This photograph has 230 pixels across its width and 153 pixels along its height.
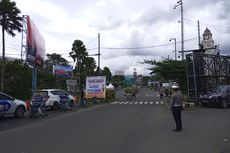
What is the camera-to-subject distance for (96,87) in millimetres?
39125

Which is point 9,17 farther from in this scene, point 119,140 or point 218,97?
point 119,140

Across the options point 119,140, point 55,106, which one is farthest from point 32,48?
point 119,140

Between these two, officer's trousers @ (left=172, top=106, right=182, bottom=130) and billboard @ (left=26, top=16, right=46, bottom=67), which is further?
billboard @ (left=26, top=16, right=46, bottom=67)

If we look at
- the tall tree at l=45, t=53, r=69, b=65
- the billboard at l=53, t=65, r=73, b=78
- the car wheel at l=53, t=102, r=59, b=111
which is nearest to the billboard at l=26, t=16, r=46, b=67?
the car wheel at l=53, t=102, r=59, b=111

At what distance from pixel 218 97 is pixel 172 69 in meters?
10.0

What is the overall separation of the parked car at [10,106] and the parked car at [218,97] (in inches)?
562

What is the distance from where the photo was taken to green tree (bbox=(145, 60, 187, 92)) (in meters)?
34.0

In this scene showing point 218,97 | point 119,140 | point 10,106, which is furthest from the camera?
point 218,97

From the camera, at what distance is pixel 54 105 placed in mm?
24984

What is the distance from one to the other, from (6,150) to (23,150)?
0.51m

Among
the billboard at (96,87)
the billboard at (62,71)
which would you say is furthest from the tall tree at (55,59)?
the billboard at (96,87)

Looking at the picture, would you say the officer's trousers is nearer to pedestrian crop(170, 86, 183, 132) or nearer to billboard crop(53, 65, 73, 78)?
pedestrian crop(170, 86, 183, 132)

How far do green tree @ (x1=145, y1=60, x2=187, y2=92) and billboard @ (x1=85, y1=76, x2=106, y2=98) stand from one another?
6319 mm

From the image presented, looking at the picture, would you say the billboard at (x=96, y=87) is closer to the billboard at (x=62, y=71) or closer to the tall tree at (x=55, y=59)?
the billboard at (x=62, y=71)
